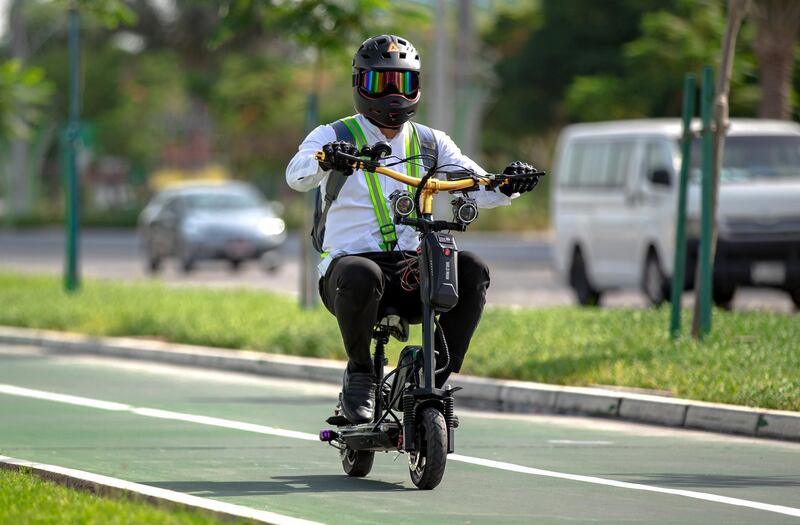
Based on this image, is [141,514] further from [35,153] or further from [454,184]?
[35,153]

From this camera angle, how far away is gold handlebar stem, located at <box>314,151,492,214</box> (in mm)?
7586

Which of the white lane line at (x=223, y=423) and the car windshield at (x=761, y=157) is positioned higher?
the car windshield at (x=761, y=157)

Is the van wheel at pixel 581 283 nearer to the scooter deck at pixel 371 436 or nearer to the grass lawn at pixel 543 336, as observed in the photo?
the grass lawn at pixel 543 336

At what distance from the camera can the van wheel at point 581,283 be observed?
20.7 m

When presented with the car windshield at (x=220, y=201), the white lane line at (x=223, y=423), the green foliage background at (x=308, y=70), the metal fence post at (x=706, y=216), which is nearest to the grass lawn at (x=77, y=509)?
the white lane line at (x=223, y=423)

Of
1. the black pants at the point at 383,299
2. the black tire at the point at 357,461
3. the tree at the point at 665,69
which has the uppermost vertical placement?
the tree at the point at 665,69

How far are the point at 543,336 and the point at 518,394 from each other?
1874mm

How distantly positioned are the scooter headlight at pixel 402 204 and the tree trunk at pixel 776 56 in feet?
Result: 69.3

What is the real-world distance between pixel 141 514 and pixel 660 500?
89.4 inches

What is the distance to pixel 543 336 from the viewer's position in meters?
14.3

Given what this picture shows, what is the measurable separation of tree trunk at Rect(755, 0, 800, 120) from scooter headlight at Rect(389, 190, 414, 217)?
2111 cm

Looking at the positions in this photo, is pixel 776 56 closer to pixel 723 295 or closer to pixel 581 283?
pixel 581 283

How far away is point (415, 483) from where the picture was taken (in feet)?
26.0

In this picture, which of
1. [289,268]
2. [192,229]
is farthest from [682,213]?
[289,268]
